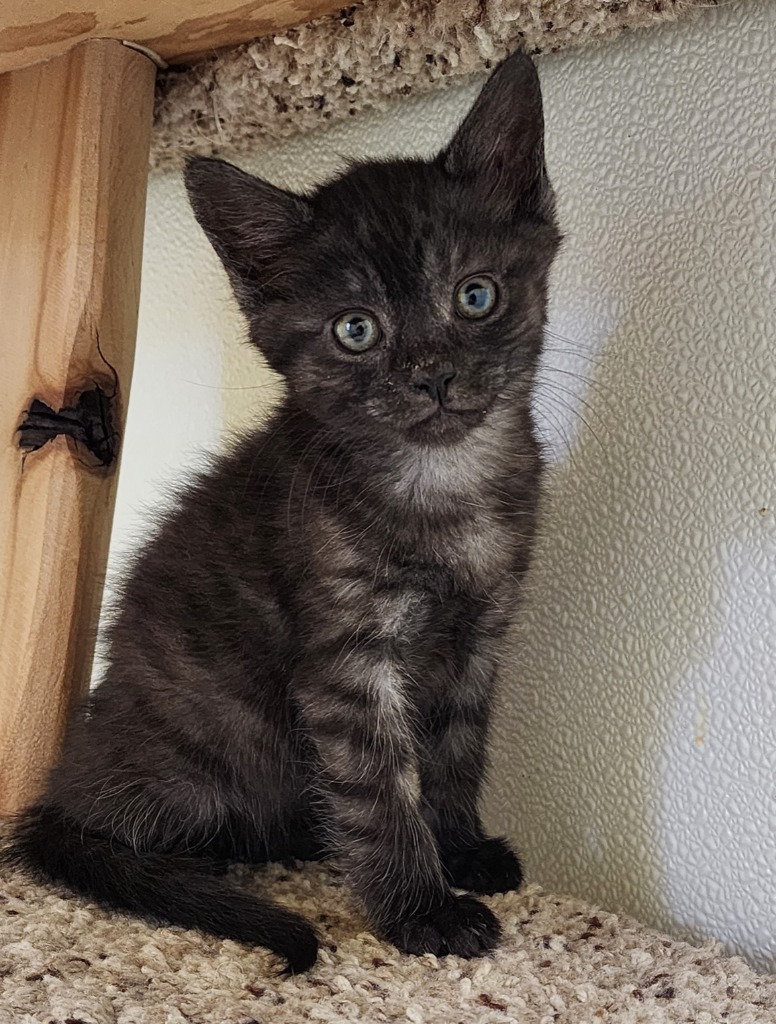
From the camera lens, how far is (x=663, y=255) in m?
1.26

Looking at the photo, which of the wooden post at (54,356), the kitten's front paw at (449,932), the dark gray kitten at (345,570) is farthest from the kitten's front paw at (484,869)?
the wooden post at (54,356)

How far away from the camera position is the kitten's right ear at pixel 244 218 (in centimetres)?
112

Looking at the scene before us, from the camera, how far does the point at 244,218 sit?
1.15 meters

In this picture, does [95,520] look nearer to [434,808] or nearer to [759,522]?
[434,808]

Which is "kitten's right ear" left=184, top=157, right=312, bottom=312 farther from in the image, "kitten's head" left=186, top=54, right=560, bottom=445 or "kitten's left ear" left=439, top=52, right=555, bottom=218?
"kitten's left ear" left=439, top=52, right=555, bottom=218

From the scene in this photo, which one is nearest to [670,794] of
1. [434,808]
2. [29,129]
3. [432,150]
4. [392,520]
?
[434,808]

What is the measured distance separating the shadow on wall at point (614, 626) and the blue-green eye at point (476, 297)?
0.26 meters

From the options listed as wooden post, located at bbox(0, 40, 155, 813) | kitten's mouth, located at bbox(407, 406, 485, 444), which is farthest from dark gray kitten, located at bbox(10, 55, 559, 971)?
wooden post, located at bbox(0, 40, 155, 813)

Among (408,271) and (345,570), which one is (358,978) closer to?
(345,570)

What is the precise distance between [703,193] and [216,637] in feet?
2.25

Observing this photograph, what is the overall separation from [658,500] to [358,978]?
58 centimetres

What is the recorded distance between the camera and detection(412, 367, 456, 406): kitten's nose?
1032 mm

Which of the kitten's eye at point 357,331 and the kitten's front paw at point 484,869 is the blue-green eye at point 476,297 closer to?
the kitten's eye at point 357,331

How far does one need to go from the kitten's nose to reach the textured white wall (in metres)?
0.29
